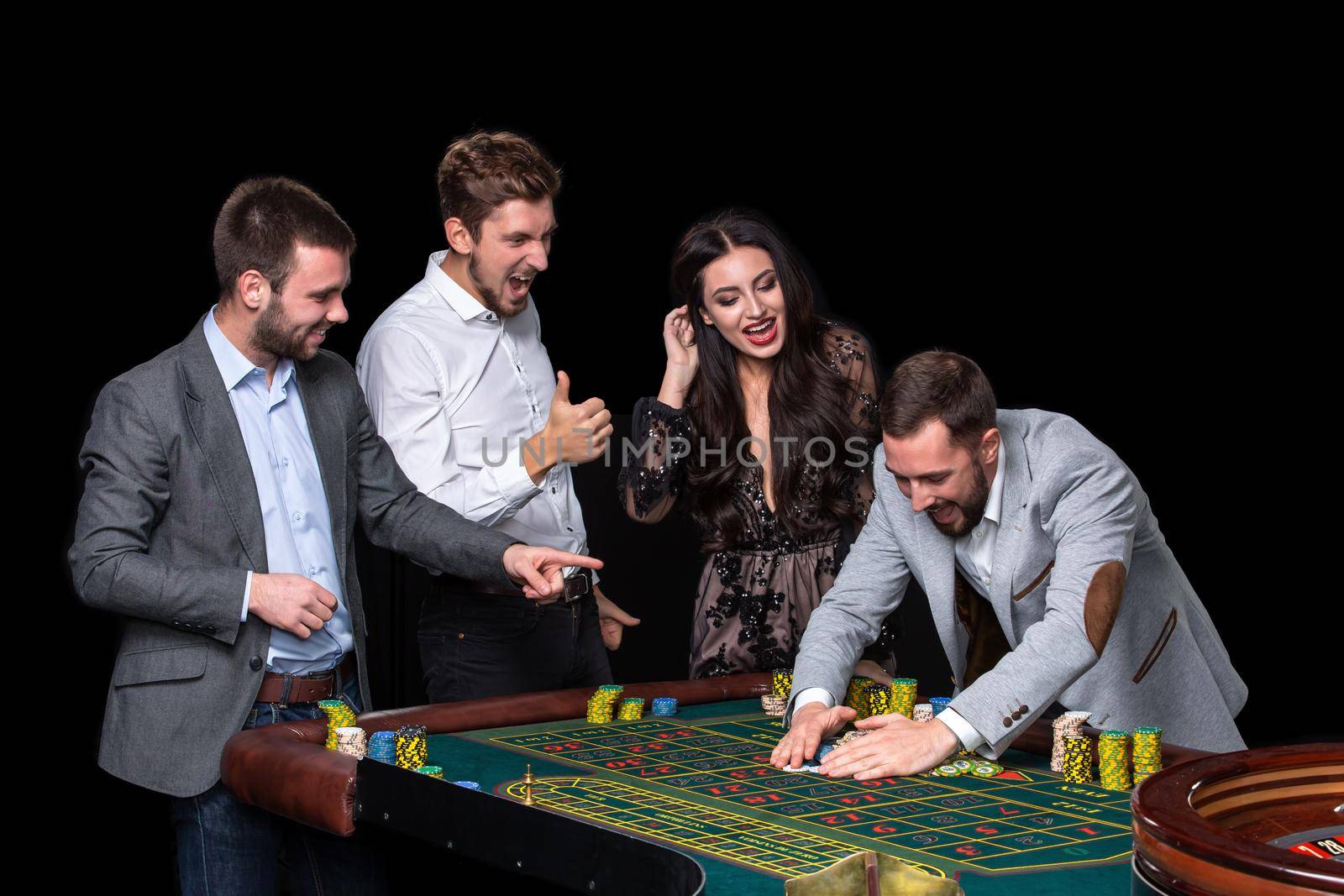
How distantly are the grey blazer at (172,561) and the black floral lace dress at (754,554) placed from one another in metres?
1.23

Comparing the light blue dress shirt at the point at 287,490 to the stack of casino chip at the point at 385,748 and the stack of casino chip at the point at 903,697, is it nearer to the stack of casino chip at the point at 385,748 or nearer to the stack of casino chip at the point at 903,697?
the stack of casino chip at the point at 385,748

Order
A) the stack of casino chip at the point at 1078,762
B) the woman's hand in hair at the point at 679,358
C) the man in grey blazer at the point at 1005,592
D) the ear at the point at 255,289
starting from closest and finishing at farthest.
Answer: the stack of casino chip at the point at 1078,762 → the man in grey blazer at the point at 1005,592 → the ear at the point at 255,289 → the woman's hand in hair at the point at 679,358

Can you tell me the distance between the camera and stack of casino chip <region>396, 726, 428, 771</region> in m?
3.12

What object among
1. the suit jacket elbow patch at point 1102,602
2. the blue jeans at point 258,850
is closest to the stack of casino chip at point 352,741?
the blue jeans at point 258,850

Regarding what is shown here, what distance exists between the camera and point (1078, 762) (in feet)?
9.96

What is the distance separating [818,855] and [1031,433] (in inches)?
55.0

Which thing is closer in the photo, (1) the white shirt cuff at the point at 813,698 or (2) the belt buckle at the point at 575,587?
(1) the white shirt cuff at the point at 813,698

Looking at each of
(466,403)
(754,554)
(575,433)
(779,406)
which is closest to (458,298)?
(466,403)

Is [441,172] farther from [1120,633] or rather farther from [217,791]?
[1120,633]

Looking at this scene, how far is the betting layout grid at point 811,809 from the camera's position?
2.49 meters

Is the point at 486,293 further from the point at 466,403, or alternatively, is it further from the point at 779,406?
the point at 779,406

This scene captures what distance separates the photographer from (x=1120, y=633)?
11.5 feet

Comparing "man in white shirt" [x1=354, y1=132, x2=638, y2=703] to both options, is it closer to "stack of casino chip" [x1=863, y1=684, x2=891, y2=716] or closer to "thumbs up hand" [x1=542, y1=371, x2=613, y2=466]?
"thumbs up hand" [x1=542, y1=371, x2=613, y2=466]

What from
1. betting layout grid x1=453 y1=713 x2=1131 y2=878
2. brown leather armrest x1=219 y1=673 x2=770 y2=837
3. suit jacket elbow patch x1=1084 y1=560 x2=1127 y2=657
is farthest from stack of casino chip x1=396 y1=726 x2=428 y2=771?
suit jacket elbow patch x1=1084 y1=560 x2=1127 y2=657
